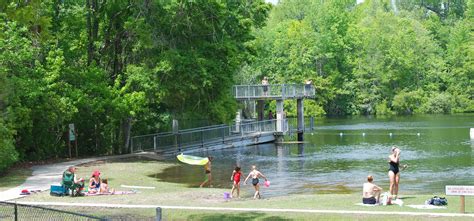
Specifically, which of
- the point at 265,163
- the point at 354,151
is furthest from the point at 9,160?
the point at 354,151

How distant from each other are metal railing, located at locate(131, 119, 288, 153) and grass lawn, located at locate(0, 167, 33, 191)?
1204cm

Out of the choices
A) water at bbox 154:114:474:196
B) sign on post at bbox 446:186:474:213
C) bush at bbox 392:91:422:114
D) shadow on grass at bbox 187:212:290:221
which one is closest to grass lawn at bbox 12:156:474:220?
shadow on grass at bbox 187:212:290:221

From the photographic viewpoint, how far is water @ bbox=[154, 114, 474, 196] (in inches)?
1252

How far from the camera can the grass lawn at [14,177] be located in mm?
28567

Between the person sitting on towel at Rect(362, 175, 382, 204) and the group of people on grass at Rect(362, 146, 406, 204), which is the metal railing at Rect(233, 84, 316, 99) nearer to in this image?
the group of people on grass at Rect(362, 146, 406, 204)

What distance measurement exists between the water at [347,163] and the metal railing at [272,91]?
4178 millimetres

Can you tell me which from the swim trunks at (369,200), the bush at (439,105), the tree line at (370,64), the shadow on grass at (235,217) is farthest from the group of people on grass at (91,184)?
the bush at (439,105)

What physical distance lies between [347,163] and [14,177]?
19678mm

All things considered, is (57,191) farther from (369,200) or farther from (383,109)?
(383,109)

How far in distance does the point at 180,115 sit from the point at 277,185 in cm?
1722

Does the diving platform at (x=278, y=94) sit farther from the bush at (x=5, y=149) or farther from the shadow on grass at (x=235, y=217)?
the shadow on grass at (x=235, y=217)

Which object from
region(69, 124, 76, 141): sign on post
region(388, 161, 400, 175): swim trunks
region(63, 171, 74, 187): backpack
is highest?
region(69, 124, 76, 141): sign on post

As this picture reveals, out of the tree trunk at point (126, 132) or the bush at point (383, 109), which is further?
the bush at point (383, 109)

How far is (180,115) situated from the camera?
47.6 meters
